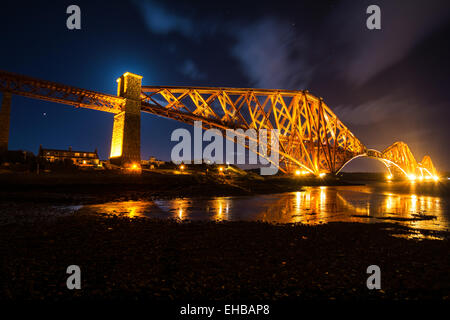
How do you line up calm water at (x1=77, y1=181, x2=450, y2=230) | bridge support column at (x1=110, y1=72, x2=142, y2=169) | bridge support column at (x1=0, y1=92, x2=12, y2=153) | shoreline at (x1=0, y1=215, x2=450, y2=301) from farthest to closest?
1. bridge support column at (x1=110, y1=72, x2=142, y2=169)
2. bridge support column at (x1=0, y1=92, x2=12, y2=153)
3. calm water at (x1=77, y1=181, x2=450, y2=230)
4. shoreline at (x1=0, y1=215, x2=450, y2=301)

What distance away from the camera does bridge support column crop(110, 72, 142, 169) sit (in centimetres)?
2509

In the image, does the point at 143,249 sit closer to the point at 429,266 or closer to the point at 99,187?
the point at 429,266

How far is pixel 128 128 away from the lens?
25.4 m

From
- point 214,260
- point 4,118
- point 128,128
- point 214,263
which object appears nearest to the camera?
point 214,263

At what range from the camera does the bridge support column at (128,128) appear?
82.3 ft

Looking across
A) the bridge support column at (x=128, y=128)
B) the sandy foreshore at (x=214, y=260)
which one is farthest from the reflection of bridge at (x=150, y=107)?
the sandy foreshore at (x=214, y=260)

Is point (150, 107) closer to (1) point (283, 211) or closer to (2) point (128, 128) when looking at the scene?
(2) point (128, 128)

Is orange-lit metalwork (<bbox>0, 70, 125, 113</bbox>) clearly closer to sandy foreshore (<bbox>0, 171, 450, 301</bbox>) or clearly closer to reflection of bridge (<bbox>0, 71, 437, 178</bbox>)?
reflection of bridge (<bbox>0, 71, 437, 178</bbox>)

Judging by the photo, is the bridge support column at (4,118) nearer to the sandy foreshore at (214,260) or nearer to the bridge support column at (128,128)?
the bridge support column at (128,128)

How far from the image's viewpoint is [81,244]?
5488 mm

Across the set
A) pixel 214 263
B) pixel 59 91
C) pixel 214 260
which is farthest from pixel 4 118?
pixel 214 263

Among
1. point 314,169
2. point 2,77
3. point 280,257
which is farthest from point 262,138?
point 280,257

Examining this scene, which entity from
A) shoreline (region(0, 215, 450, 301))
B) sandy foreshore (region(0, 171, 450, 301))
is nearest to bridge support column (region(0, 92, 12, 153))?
sandy foreshore (region(0, 171, 450, 301))

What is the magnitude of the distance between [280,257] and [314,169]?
45.5 m
